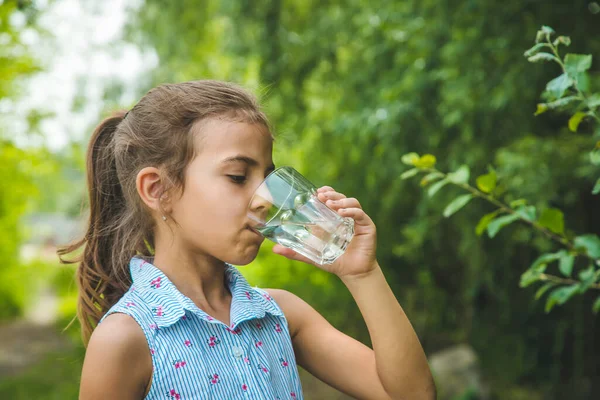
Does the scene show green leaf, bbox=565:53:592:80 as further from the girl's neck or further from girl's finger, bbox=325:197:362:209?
the girl's neck

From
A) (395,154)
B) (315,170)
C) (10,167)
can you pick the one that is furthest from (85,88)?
(395,154)

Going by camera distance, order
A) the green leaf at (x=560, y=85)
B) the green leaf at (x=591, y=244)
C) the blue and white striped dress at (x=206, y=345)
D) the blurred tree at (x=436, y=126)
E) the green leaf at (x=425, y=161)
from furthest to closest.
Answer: the blurred tree at (x=436, y=126) < the green leaf at (x=425, y=161) < the green leaf at (x=591, y=244) < the green leaf at (x=560, y=85) < the blue and white striped dress at (x=206, y=345)

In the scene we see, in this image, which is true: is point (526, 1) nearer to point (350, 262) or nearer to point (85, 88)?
point (350, 262)

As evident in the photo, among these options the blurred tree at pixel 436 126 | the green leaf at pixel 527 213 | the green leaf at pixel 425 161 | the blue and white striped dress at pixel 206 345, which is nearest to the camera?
the blue and white striped dress at pixel 206 345

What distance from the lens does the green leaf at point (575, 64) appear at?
1519 mm

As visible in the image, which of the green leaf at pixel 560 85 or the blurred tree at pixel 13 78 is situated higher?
the green leaf at pixel 560 85

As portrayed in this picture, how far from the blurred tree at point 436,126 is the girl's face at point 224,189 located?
0.36 metres

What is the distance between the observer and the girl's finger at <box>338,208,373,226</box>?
5.03 feet

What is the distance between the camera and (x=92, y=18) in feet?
20.2

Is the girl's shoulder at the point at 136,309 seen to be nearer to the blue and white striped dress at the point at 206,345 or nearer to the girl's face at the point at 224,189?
the blue and white striped dress at the point at 206,345

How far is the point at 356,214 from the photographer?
1.56 metres

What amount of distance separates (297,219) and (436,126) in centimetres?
250

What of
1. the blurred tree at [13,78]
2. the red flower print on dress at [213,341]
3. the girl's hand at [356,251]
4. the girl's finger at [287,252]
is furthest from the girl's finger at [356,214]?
the blurred tree at [13,78]

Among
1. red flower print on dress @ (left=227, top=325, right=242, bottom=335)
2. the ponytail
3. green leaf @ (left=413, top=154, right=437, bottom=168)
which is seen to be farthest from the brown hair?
green leaf @ (left=413, top=154, right=437, bottom=168)
